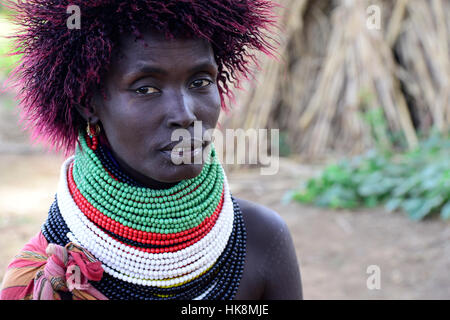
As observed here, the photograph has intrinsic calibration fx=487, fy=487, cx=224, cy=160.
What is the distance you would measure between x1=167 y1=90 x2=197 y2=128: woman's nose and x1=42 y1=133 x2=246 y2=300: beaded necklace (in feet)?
0.81

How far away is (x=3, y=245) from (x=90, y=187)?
3.16 meters

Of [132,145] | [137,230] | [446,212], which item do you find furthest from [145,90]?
[446,212]

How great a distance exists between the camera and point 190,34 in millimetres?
1369

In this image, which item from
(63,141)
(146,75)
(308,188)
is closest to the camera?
(146,75)

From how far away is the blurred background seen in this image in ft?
13.1

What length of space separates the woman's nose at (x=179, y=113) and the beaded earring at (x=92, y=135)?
286mm

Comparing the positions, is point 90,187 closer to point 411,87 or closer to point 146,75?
point 146,75

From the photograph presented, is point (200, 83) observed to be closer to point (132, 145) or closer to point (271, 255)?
point (132, 145)

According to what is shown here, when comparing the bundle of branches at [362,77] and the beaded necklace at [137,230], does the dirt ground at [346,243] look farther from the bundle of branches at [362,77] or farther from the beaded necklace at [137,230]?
the beaded necklace at [137,230]

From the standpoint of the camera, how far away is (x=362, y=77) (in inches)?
243

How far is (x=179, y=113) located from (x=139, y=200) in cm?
30

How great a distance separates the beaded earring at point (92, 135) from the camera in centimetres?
150

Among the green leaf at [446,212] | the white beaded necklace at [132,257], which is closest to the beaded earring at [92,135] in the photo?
the white beaded necklace at [132,257]
